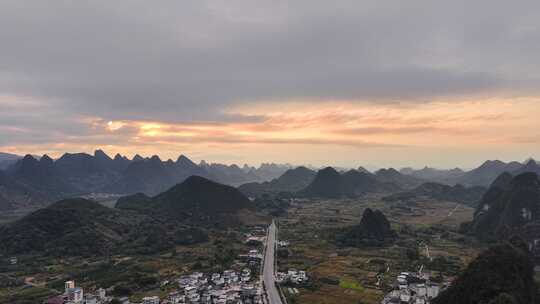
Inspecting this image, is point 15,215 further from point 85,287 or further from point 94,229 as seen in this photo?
point 85,287

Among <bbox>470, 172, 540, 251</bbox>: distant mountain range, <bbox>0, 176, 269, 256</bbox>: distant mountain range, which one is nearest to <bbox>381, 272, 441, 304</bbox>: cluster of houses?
<bbox>470, 172, 540, 251</bbox>: distant mountain range

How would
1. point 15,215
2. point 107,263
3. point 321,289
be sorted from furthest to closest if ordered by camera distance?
point 15,215, point 107,263, point 321,289

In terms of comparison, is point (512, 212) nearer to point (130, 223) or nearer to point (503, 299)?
point (503, 299)

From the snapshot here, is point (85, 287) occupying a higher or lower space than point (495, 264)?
lower

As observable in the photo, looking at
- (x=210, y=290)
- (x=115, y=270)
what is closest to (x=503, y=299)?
(x=210, y=290)

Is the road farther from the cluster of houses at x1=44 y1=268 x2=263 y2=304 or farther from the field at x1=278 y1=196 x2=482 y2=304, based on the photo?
the field at x1=278 y1=196 x2=482 y2=304

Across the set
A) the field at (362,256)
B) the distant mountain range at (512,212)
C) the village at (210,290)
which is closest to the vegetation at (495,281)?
the field at (362,256)

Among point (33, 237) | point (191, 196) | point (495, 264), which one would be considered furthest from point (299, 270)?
point (191, 196)
